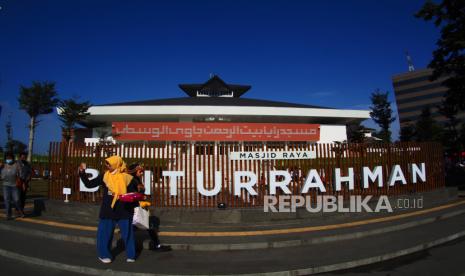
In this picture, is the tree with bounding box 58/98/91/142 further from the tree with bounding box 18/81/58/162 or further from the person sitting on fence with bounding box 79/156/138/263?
the person sitting on fence with bounding box 79/156/138/263

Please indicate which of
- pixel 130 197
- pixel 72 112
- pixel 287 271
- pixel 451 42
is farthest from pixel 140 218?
pixel 72 112

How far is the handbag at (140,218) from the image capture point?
16.3 ft

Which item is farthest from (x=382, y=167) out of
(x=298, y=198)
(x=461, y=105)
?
(x=461, y=105)

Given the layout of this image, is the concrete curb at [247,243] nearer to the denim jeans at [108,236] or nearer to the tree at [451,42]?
the denim jeans at [108,236]

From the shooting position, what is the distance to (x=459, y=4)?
38.9 ft

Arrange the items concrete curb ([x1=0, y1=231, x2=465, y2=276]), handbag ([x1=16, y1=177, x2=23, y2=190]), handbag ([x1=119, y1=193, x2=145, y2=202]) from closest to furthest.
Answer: concrete curb ([x1=0, y1=231, x2=465, y2=276]) → handbag ([x1=119, y1=193, x2=145, y2=202]) → handbag ([x1=16, y1=177, x2=23, y2=190])

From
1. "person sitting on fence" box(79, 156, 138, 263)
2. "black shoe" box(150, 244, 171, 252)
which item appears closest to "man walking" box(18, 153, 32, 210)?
"person sitting on fence" box(79, 156, 138, 263)

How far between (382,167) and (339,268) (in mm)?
5343

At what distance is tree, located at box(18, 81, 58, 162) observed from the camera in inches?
1430

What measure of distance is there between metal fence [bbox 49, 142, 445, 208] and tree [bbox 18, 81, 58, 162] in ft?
111

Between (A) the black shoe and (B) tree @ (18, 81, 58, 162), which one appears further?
(B) tree @ (18, 81, 58, 162)

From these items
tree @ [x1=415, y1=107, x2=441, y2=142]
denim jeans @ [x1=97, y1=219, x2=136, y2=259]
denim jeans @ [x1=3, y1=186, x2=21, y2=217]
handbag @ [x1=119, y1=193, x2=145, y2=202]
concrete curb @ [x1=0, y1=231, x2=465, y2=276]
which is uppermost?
tree @ [x1=415, y1=107, x2=441, y2=142]

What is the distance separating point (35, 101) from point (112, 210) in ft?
128

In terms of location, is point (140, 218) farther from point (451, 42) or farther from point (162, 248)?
point (451, 42)
